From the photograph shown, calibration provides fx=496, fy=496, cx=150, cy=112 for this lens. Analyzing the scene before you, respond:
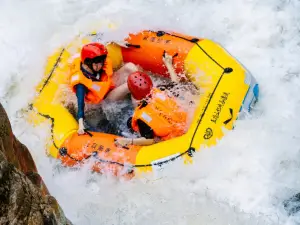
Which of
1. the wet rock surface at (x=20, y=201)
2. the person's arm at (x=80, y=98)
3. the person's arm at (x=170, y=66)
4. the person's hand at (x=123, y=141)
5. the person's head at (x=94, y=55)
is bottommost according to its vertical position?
the person's hand at (x=123, y=141)

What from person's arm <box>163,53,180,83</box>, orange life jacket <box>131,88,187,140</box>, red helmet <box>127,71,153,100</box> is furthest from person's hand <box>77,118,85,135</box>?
person's arm <box>163,53,180,83</box>

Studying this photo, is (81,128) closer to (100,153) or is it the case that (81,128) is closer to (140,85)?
(100,153)

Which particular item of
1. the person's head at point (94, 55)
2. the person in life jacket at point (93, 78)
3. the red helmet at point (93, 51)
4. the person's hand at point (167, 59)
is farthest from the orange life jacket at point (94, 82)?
the person's hand at point (167, 59)

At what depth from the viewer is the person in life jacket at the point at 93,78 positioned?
5.32 metres

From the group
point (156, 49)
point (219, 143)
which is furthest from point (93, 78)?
point (219, 143)

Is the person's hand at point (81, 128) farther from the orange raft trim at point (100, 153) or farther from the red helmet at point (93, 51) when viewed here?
the red helmet at point (93, 51)

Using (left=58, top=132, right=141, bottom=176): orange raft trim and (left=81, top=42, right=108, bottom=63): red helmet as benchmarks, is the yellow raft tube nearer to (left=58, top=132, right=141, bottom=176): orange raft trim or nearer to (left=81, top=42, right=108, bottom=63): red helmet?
(left=58, top=132, right=141, bottom=176): orange raft trim

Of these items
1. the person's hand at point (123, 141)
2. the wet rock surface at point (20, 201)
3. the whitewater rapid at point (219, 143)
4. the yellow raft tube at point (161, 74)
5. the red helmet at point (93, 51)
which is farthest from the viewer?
the red helmet at point (93, 51)

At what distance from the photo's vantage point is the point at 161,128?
199 inches

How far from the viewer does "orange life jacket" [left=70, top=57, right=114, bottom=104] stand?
5461 millimetres

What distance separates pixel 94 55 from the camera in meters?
5.29

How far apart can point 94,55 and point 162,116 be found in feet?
3.30

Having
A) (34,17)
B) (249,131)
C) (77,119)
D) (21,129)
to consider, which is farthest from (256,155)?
(34,17)

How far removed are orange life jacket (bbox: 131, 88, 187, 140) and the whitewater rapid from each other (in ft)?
1.28
